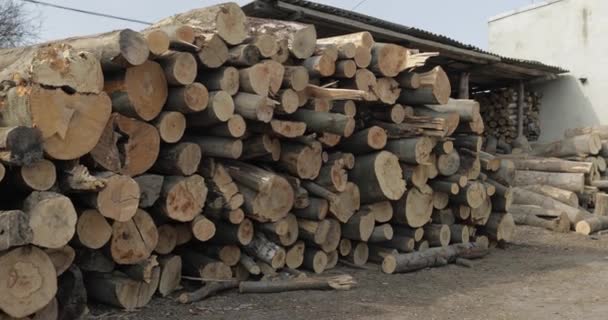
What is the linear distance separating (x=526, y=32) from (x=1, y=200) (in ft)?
50.6

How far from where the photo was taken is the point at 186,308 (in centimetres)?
502

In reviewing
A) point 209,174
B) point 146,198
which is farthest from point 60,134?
point 209,174

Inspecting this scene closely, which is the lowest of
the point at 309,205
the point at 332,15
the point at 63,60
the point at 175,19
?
the point at 309,205

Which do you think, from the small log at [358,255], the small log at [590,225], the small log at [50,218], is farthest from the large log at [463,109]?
the small log at [50,218]

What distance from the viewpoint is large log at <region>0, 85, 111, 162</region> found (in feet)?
13.0

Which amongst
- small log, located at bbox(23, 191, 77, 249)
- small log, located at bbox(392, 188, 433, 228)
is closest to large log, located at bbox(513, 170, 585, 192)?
small log, located at bbox(392, 188, 433, 228)

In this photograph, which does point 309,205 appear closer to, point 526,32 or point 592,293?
point 592,293

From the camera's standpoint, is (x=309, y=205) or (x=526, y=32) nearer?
(x=309, y=205)

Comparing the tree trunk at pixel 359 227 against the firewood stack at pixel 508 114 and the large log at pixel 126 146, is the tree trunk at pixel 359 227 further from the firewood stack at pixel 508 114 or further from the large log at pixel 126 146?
the firewood stack at pixel 508 114

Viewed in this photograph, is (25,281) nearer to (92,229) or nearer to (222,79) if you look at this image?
(92,229)

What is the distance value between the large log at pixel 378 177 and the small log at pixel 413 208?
0.26m

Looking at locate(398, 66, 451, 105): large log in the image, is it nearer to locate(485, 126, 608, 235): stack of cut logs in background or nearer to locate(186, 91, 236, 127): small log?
locate(186, 91, 236, 127): small log

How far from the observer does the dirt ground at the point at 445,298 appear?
16.2 ft

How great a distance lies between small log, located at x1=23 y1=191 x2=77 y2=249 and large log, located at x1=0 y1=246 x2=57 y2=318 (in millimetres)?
156
